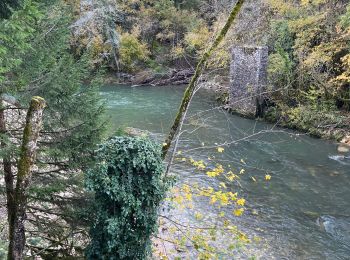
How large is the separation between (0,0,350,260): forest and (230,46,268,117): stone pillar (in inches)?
2.6

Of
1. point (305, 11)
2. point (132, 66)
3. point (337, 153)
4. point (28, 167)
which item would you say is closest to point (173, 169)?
point (337, 153)

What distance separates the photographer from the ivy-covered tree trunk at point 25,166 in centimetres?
354

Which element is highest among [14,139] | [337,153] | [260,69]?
[14,139]

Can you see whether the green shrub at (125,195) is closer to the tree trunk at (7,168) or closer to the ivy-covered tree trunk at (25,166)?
the ivy-covered tree trunk at (25,166)

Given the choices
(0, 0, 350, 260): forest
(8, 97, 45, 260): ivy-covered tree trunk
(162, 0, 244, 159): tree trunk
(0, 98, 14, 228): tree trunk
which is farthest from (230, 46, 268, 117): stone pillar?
(8, 97, 45, 260): ivy-covered tree trunk

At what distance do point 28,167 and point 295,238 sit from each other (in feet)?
21.8

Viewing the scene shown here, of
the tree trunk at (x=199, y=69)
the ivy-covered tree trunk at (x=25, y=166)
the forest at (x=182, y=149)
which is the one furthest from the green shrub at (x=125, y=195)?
the ivy-covered tree trunk at (x=25, y=166)

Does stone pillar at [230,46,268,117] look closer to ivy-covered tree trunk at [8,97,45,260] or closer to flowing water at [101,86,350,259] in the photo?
flowing water at [101,86,350,259]

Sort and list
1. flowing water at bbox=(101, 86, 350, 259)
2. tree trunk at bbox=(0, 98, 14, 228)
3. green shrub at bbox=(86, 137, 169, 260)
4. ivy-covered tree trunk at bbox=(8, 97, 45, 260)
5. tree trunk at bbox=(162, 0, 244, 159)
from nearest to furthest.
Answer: ivy-covered tree trunk at bbox=(8, 97, 45, 260) → green shrub at bbox=(86, 137, 169, 260) → tree trunk at bbox=(0, 98, 14, 228) → tree trunk at bbox=(162, 0, 244, 159) → flowing water at bbox=(101, 86, 350, 259)

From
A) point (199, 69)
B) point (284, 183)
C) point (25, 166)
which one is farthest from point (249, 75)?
point (25, 166)

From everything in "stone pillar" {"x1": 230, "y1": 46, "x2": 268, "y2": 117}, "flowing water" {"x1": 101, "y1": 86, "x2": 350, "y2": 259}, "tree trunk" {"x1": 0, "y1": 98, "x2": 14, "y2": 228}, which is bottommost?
"flowing water" {"x1": 101, "y1": 86, "x2": 350, "y2": 259}

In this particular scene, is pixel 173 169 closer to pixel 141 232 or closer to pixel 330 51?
pixel 141 232

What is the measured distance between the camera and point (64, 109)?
5.40m

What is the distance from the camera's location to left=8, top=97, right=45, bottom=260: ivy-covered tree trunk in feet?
11.6
